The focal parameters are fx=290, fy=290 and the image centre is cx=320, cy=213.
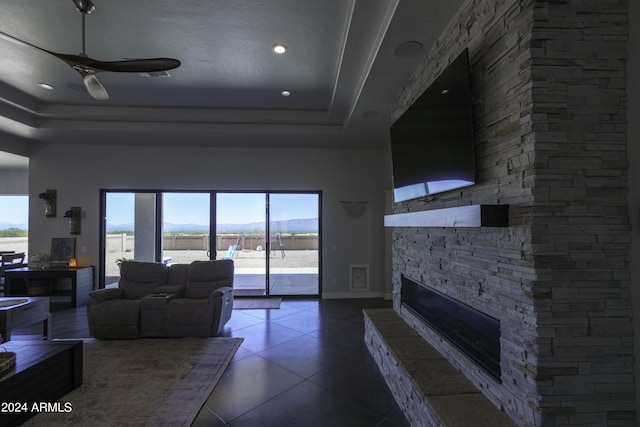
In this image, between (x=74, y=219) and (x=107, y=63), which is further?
(x=74, y=219)

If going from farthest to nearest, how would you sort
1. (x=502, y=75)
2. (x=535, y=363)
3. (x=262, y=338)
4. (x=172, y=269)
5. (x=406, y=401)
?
1. (x=172, y=269)
2. (x=262, y=338)
3. (x=406, y=401)
4. (x=502, y=75)
5. (x=535, y=363)

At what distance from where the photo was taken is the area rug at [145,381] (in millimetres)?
2297

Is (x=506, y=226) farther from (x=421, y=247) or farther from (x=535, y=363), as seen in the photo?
(x=421, y=247)

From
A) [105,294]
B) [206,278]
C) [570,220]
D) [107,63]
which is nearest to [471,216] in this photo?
[570,220]

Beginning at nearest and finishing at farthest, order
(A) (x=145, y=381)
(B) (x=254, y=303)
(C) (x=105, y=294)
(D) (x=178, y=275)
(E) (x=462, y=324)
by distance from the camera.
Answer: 1. (E) (x=462, y=324)
2. (A) (x=145, y=381)
3. (C) (x=105, y=294)
4. (D) (x=178, y=275)
5. (B) (x=254, y=303)

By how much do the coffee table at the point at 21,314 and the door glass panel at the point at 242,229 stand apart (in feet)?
9.42

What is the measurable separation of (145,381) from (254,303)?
9.42ft

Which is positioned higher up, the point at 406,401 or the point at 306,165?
the point at 306,165

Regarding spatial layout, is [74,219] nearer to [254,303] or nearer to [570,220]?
[254,303]

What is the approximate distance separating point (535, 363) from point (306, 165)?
519 cm

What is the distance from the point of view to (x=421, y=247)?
2.89 m

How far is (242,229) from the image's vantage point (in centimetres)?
625

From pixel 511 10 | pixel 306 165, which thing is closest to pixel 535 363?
pixel 511 10

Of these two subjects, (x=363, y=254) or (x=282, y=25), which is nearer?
(x=282, y=25)
